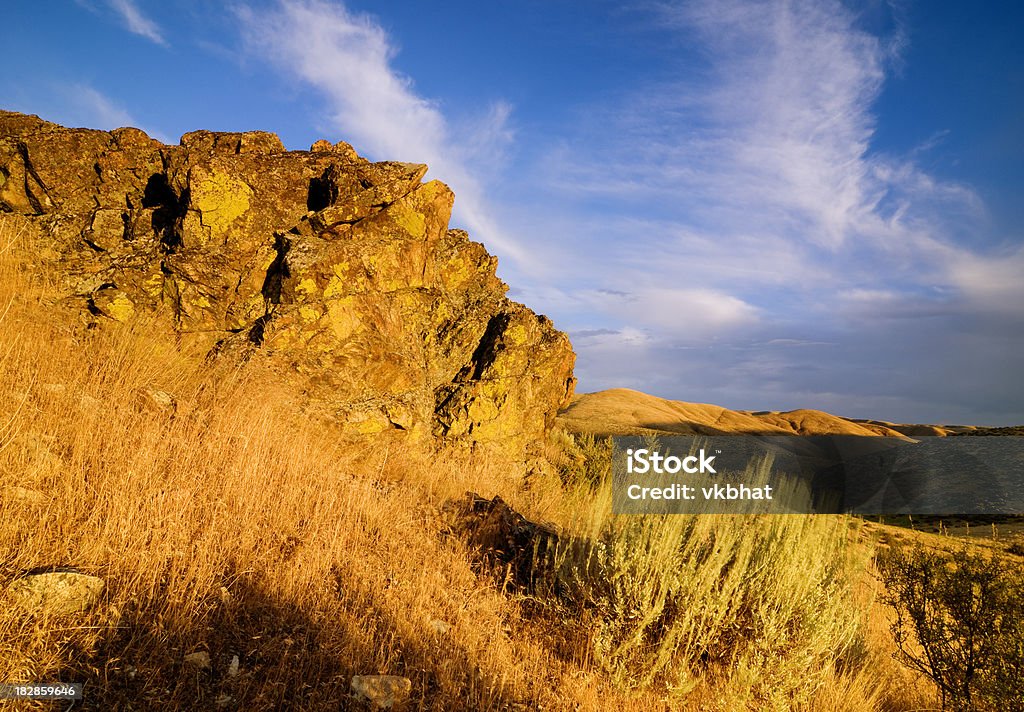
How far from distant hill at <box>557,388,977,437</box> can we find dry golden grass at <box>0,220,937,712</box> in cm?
1869

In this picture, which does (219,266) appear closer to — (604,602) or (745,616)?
(604,602)

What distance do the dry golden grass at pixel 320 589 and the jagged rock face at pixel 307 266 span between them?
2.45 metres

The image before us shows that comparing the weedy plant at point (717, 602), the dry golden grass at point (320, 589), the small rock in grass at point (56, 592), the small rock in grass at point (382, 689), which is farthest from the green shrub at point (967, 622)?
the small rock in grass at point (56, 592)

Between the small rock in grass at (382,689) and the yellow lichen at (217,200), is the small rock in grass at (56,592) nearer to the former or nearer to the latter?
the small rock in grass at (382,689)

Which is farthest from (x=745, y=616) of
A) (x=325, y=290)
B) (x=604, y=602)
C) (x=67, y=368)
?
(x=325, y=290)

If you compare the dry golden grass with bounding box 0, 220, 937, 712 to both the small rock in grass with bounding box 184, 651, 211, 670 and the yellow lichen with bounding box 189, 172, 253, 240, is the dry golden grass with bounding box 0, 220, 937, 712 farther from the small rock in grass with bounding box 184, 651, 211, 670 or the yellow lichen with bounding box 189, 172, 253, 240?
the yellow lichen with bounding box 189, 172, 253, 240

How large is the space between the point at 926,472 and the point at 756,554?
22.8 meters

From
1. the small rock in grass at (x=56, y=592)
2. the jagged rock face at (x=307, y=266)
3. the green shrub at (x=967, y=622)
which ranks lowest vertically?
the small rock in grass at (x=56, y=592)

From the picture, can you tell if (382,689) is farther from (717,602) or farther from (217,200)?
(217,200)

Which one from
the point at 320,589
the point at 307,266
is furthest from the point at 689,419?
the point at 320,589

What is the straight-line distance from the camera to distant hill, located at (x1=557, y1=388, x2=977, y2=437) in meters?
28.7

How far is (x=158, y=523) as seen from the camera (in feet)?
10.5

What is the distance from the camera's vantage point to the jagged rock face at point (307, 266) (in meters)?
7.59

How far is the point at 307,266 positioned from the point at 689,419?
34.9 meters
